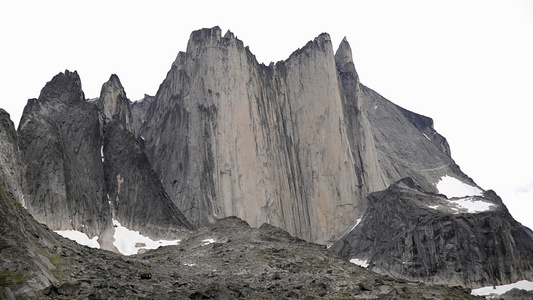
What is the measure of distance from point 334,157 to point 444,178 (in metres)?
56.5

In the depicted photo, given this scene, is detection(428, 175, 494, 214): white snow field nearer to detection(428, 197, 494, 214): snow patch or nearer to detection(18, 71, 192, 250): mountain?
detection(428, 197, 494, 214): snow patch

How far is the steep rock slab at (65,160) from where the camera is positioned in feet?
249

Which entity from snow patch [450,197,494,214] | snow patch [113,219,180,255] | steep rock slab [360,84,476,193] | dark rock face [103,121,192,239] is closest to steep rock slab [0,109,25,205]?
snow patch [113,219,180,255]

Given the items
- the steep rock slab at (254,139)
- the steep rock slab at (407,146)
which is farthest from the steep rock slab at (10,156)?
the steep rock slab at (407,146)

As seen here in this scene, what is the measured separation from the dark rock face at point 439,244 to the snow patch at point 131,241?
1524 inches

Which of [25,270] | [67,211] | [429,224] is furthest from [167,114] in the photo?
[25,270]

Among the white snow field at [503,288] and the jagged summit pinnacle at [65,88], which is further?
the white snow field at [503,288]

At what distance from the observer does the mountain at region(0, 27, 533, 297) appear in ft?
277

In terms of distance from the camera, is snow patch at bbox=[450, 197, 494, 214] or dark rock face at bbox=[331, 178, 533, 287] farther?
snow patch at bbox=[450, 197, 494, 214]

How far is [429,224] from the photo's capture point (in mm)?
106438

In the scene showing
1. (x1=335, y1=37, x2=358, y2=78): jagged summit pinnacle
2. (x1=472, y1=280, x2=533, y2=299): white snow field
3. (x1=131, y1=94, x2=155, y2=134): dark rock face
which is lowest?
(x1=472, y1=280, x2=533, y2=299): white snow field

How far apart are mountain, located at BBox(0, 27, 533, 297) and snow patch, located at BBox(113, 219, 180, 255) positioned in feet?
3.32

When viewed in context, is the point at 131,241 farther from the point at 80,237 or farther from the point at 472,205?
→ the point at 472,205

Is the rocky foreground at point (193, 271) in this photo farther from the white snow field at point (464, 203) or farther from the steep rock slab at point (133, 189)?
the white snow field at point (464, 203)
